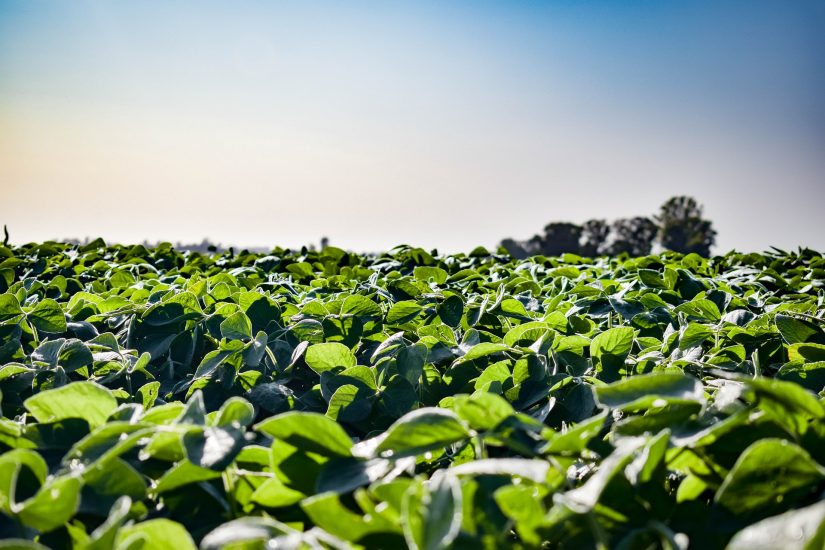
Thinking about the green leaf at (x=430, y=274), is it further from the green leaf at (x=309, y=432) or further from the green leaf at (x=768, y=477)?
the green leaf at (x=768, y=477)

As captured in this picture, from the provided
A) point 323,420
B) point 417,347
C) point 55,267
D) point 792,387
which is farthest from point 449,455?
point 55,267

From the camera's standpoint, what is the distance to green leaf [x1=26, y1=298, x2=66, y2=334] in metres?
1.80

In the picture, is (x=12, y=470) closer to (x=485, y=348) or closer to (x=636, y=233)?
(x=485, y=348)

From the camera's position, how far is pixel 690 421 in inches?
35.4

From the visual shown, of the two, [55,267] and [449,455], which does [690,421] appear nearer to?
[449,455]

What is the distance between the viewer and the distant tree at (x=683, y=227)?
67.9 metres

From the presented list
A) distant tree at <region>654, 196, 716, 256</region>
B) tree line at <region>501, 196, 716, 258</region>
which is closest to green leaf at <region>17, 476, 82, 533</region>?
tree line at <region>501, 196, 716, 258</region>

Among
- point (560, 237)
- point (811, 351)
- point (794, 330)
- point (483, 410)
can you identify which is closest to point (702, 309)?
point (794, 330)

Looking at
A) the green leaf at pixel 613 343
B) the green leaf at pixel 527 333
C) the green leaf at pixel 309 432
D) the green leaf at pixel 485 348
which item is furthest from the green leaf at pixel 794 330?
the green leaf at pixel 309 432

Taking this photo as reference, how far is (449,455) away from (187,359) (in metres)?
0.92

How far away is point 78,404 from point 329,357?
0.53 metres

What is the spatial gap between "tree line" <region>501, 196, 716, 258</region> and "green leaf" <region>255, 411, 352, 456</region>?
53.5 m

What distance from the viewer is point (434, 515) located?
0.68 m

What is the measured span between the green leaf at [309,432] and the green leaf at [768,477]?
0.51 meters
